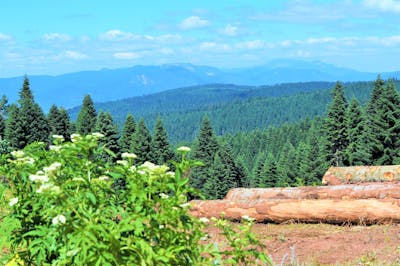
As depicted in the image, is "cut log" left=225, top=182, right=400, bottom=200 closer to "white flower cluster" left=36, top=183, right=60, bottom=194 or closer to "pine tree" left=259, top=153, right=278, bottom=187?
"white flower cluster" left=36, top=183, right=60, bottom=194

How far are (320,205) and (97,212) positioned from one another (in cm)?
800

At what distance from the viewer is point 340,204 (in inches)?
427

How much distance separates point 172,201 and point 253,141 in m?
134

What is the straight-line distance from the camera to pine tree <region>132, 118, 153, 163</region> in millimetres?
58000

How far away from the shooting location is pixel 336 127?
5350 cm

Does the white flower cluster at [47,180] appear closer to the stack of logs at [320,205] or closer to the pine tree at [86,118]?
the stack of logs at [320,205]

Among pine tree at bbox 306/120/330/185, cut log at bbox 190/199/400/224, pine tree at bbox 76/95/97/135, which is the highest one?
cut log at bbox 190/199/400/224

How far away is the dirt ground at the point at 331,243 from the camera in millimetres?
8109

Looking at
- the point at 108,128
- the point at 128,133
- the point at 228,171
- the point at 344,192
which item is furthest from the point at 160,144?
the point at 344,192

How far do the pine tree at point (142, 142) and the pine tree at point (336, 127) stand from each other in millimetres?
20107

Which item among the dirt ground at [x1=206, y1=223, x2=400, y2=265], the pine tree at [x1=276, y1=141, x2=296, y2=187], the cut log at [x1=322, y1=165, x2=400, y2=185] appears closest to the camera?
the dirt ground at [x1=206, y1=223, x2=400, y2=265]

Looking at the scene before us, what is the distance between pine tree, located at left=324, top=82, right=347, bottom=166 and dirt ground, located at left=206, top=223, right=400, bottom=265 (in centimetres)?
4343

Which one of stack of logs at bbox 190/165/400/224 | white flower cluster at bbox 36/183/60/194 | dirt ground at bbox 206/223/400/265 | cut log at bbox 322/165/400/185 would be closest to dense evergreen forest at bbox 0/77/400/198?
cut log at bbox 322/165/400/185

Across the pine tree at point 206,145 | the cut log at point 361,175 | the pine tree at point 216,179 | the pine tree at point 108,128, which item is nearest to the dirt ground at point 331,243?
the cut log at point 361,175
